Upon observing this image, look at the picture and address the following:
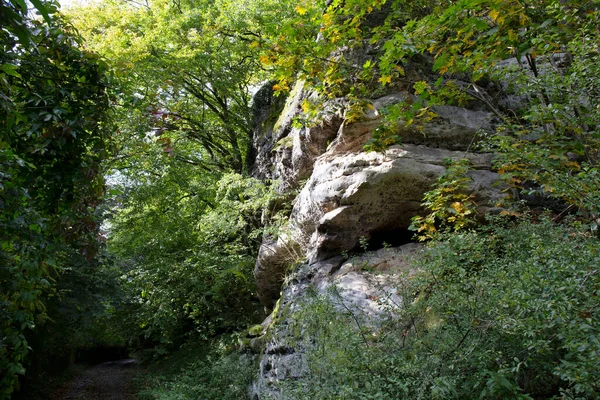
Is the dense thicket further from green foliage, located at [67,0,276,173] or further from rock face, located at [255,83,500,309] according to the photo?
green foliage, located at [67,0,276,173]

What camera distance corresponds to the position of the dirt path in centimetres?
1257

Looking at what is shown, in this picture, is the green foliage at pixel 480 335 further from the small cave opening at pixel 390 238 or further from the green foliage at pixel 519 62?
the small cave opening at pixel 390 238

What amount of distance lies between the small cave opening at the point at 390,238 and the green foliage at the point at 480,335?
7.56 ft

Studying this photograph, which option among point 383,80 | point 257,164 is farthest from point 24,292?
point 257,164

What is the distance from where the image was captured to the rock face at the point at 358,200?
5926 millimetres

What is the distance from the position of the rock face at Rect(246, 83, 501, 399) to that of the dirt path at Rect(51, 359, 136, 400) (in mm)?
8122

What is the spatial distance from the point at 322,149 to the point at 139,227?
7743 millimetres

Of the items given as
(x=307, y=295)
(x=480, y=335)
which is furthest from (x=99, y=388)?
(x=480, y=335)

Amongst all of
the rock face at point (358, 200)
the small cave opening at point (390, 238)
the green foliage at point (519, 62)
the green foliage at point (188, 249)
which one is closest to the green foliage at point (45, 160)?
the green foliage at point (519, 62)

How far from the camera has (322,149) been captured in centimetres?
783

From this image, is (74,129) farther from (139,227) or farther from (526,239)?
(139,227)

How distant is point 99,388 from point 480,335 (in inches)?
587

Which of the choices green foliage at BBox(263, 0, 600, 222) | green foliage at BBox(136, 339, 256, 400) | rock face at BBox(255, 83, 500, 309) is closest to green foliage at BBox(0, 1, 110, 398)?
green foliage at BBox(263, 0, 600, 222)

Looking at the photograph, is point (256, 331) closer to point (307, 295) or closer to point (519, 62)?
point (307, 295)
